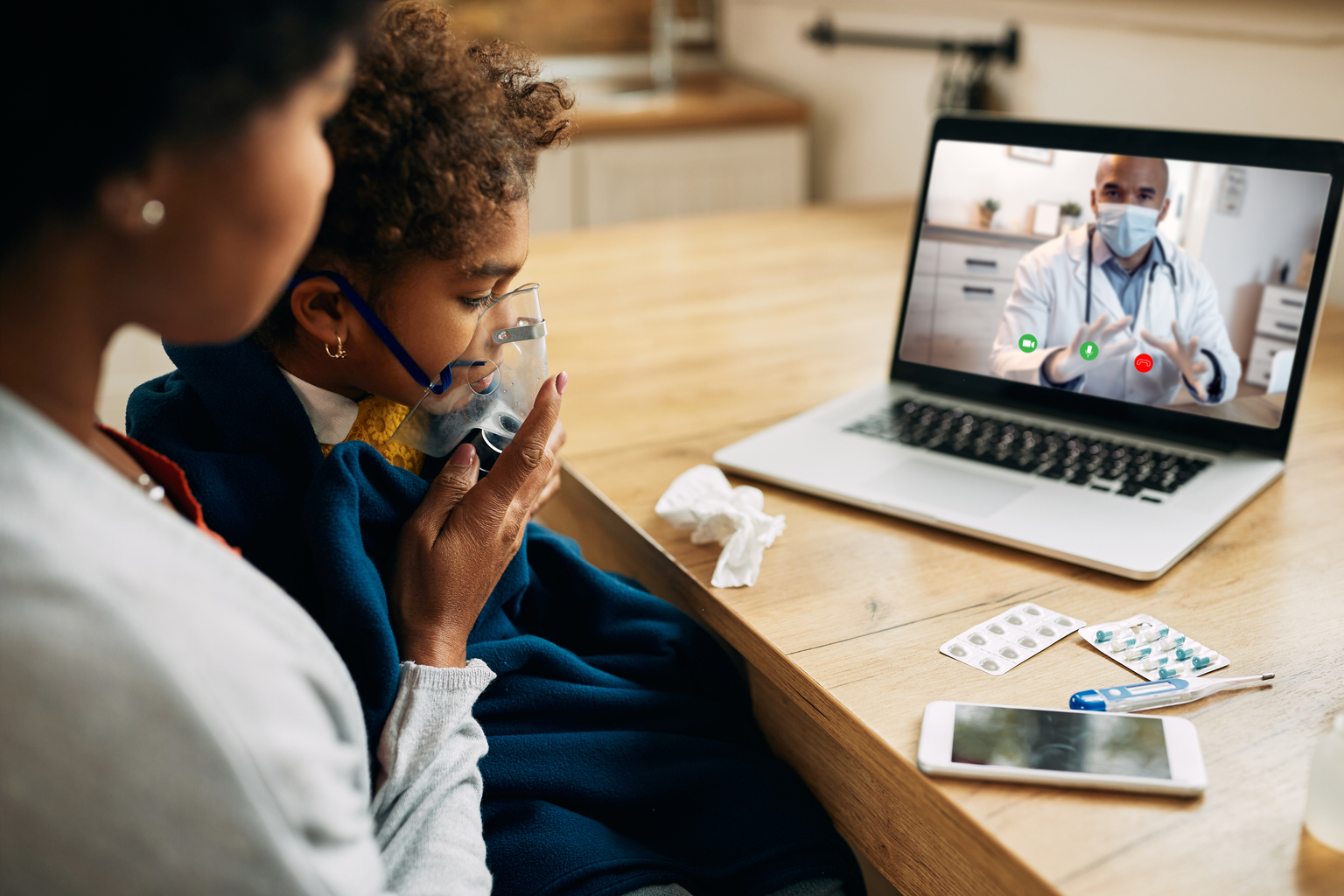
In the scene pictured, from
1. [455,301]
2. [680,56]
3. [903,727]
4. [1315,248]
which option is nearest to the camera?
[903,727]

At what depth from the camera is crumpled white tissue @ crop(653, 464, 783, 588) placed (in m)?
0.90

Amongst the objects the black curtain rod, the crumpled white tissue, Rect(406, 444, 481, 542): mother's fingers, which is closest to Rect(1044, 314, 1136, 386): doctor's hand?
the crumpled white tissue

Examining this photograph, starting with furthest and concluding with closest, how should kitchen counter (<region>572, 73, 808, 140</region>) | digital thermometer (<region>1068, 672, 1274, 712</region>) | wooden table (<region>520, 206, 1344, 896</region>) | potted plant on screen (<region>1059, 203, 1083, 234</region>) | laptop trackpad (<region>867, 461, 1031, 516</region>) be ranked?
kitchen counter (<region>572, 73, 808, 140</region>)
potted plant on screen (<region>1059, 203, 1083, 234</region>)
laptop trackpad (<region>867, 461, 1031, 516</region>)
digital thermometer (<region>1068, 672, 1274, 712</region>)
wooden table (<region>520, 206, 1344, 896</region>)

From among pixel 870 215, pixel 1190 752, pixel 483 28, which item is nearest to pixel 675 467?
pixel 1190 752

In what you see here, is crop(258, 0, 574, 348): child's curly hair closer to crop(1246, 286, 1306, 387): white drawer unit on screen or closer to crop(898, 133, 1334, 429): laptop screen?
crop(898, 133, 1334, 429): laptop screen

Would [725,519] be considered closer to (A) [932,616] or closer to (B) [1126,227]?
(A) [932,616]

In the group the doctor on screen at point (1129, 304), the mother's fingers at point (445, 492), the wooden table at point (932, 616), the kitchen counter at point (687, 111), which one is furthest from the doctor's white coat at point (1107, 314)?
the kitchen counter at point (687, 111)

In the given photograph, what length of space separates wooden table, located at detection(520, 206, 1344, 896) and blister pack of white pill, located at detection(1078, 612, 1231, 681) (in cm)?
1

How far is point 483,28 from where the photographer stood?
3299 mm

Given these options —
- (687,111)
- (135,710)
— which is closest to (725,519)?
(135,710)

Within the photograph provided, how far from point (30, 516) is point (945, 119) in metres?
1.01

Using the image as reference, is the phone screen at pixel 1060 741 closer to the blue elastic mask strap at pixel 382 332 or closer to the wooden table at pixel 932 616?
the wooden table at pixel 932 616

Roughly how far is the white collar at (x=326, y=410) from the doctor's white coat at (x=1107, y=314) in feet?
2.19

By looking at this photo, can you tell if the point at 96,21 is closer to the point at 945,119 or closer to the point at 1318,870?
the point at 1318,870
